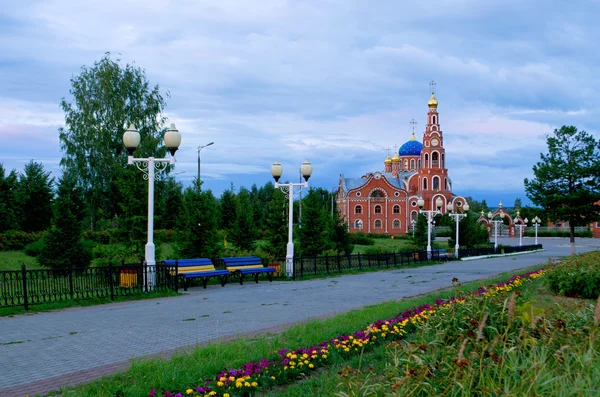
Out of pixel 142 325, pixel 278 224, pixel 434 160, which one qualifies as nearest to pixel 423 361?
pixel 142 325

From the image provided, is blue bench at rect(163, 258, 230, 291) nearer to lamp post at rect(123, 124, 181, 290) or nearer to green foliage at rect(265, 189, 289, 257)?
lamp post at rect(123, 124, 181, 290)

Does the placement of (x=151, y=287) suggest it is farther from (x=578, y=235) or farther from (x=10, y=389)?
(x=578, y=235)

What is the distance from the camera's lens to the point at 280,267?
18641 mm

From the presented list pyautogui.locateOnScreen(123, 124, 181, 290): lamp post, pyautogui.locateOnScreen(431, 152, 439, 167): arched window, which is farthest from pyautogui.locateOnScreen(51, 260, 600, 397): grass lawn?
pyautogui.locateOnScreen(431, 152, 439, 167): arched window

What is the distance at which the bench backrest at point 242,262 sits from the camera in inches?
654

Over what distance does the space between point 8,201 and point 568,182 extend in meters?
37.1

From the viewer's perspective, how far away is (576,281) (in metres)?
12.5

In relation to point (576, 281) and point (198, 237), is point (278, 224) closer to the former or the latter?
point (198, 237)

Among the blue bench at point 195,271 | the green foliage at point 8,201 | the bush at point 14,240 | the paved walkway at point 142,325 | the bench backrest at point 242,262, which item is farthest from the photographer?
the green foliage at point 8,201

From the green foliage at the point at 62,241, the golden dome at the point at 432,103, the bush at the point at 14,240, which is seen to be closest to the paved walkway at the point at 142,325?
the green foliage at the point at 62,241

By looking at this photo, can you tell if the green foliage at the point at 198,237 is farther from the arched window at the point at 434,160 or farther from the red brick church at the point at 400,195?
the arched window at the point at 434,160

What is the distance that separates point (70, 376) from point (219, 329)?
3122mm

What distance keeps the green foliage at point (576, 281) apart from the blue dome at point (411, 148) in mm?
80712

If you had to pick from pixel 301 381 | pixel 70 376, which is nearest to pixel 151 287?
pixel 70 376
